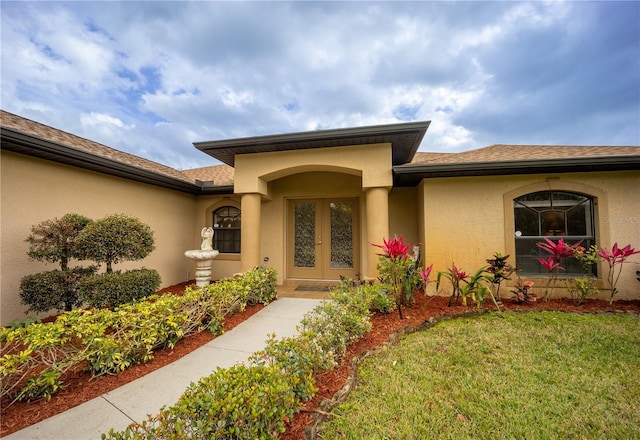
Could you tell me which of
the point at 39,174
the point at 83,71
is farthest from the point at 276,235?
the point at 83,71

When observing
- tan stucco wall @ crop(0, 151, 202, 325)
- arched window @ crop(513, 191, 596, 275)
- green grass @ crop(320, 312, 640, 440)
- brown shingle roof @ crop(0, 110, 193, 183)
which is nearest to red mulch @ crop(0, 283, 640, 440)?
green grass @ crop(320, 312, 640, 440)

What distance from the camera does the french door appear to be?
302 inches

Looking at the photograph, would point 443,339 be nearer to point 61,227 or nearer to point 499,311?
point 499,311

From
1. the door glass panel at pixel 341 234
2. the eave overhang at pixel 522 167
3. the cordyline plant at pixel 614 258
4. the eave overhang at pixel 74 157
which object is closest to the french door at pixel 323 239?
the door glass panel at pixel 341 234

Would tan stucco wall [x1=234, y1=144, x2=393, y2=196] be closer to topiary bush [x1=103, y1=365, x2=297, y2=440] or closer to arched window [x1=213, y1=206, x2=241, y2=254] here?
arched window [x1=213, y1=206, x2=241, y2=254]

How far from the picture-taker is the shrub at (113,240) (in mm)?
4309

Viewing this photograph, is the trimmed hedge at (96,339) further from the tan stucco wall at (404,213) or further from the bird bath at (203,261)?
the tan stucco wall at (404,213)

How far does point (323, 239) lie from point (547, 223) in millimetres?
5684

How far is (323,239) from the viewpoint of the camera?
307 inches

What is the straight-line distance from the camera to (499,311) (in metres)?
4.52

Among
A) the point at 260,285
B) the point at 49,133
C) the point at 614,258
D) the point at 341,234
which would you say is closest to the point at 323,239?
the point at 341,234

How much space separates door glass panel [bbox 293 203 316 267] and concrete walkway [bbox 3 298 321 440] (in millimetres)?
3645

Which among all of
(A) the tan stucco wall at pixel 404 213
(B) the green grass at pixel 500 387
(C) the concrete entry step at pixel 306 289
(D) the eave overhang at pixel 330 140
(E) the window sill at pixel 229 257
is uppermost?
(D) the eave overhang at pixel 330 140

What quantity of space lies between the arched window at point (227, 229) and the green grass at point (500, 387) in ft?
21.0
